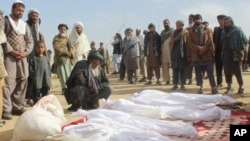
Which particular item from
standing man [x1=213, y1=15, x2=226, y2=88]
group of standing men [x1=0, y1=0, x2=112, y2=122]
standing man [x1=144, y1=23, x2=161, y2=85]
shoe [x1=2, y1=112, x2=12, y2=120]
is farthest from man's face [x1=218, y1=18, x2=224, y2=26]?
shoe [x1=2, y1=112, x2=12, y2=120]

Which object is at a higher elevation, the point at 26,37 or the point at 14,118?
→ the point at 26,37

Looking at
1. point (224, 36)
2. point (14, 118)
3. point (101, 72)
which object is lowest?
point (14, 118)

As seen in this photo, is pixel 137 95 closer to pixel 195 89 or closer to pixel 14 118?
pixel 14 118

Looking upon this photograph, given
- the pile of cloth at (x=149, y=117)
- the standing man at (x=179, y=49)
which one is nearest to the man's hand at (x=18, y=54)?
the pile of cloth at (x=149, y=117)

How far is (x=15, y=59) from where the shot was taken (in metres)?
6.46

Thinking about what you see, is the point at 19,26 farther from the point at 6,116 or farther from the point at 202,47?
the point at 202,47

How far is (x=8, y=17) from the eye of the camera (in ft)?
21.2

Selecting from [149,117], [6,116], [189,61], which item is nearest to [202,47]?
[189,61]

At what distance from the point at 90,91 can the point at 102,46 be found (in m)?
10.2

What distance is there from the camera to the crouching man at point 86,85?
674 centimetres

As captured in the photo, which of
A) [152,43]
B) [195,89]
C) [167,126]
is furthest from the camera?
[152,43]

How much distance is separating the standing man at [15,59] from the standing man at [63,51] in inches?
75.5

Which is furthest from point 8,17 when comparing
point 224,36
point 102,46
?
point 102,46

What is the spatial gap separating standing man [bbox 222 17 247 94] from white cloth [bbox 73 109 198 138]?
3791 millimetres
